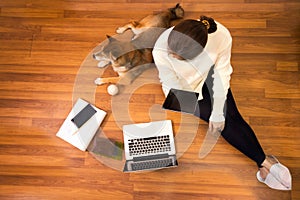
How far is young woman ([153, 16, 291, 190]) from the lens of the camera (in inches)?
57.2

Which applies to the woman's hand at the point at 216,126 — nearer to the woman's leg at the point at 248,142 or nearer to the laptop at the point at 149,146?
the woman's leg at the point at 248,142

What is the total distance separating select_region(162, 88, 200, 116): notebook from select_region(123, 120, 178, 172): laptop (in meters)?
0.11

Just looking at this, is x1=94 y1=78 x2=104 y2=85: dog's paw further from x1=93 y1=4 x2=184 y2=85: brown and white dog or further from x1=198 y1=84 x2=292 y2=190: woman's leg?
x1=198 y1=84 x2=292 y2=190: woman's leg

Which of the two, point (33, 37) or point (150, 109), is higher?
point (33, 37)

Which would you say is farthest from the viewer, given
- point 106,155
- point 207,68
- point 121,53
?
point 106,155

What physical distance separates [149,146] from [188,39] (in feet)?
2.48

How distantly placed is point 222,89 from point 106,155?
70 centimetres

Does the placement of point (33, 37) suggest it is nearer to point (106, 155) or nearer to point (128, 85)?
point (128, 85)

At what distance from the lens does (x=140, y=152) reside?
6.62 feet

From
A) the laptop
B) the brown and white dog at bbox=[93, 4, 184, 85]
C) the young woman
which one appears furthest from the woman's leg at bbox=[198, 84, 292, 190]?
the brown and white dog at bbox=[93, 4, 184, 85]

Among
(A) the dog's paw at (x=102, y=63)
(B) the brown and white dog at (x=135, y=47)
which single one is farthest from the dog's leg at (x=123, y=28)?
(A) the dog's paw at (x=102, y=63)

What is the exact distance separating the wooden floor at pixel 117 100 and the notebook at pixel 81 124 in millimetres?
39

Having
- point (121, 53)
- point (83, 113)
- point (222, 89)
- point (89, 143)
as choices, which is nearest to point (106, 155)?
point (89, 143)

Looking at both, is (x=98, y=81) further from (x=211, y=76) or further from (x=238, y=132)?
(x=238, y=132)
